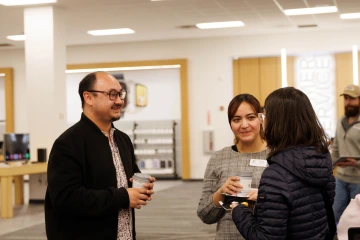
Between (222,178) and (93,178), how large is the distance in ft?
2.36

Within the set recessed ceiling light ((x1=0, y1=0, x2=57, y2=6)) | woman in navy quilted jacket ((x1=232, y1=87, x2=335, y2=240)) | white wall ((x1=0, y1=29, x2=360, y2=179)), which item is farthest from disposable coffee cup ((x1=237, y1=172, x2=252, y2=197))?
white wall ((x1=0, y1=29, x2=360, y2=179))

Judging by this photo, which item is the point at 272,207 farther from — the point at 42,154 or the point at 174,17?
the point at 174,17

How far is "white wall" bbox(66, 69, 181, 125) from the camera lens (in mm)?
17250

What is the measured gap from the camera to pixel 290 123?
250cm

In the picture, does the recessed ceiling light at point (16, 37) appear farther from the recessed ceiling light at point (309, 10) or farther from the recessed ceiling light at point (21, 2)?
the recessed ceiling light at point (309, 10)

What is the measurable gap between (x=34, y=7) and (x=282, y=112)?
955 centimetres

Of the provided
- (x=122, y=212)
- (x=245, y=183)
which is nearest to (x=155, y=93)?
(x=122, y=212)

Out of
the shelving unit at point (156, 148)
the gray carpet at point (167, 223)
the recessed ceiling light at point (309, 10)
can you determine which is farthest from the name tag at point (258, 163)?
the shelving unit at point (156, 148)

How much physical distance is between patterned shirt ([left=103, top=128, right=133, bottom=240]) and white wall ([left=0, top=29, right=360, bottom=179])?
1256cm

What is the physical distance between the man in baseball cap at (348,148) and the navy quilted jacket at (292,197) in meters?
3.69

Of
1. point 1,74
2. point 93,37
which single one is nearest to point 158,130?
point 93,37

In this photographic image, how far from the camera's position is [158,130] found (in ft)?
57.4

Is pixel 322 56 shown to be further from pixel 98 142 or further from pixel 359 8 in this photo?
pixel 98 142

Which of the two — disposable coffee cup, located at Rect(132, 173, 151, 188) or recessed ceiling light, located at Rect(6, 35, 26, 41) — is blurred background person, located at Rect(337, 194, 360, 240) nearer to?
disposable coffee cup, located at Rect(132, 173, 151, 188)
